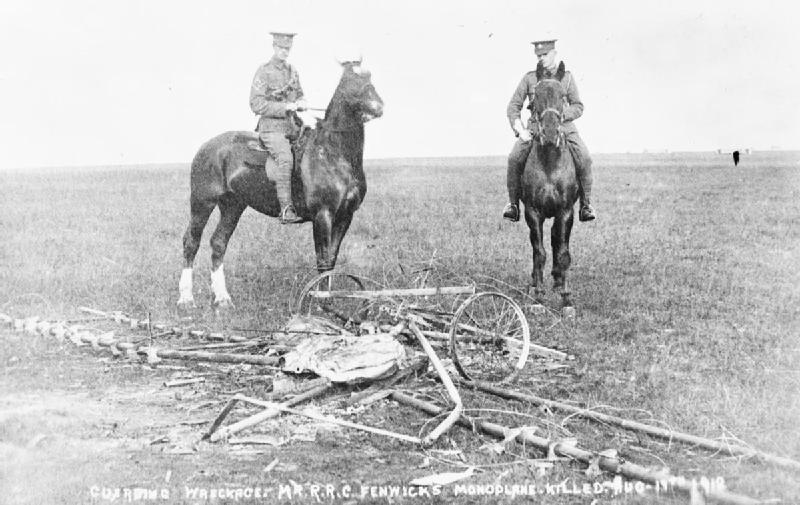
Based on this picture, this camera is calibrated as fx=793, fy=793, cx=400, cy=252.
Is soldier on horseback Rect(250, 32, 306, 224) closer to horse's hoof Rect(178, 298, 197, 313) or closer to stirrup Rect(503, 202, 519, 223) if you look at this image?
horse's hoof Rect(178, 298, 197, 313)


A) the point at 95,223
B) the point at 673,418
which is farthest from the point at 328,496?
the point at 95,223

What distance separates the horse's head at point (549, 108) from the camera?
10.4 meters

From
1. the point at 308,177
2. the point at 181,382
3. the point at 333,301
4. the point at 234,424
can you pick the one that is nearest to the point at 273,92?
the point at 308,177

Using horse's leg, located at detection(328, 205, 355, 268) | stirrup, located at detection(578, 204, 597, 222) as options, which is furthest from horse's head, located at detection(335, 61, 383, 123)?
stirrup, located at detection(578, 204, 597, 222)

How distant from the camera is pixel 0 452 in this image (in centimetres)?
607

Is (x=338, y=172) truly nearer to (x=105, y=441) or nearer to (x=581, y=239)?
(x=105, y=441)

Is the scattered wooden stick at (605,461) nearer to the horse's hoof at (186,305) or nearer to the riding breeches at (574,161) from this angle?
the riding breeches at (574,161)

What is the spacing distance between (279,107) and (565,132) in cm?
407

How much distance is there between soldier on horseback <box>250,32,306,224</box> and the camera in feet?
36.7

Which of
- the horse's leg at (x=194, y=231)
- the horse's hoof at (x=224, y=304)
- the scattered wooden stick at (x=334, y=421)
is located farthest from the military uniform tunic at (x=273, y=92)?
the scattered wooden stick at (x=334, y=421)

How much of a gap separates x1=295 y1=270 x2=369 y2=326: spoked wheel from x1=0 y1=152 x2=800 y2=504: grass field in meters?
0.73

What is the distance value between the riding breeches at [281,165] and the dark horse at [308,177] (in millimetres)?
104

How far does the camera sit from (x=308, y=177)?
11.0m

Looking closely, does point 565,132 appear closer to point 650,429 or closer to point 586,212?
point 586,212
